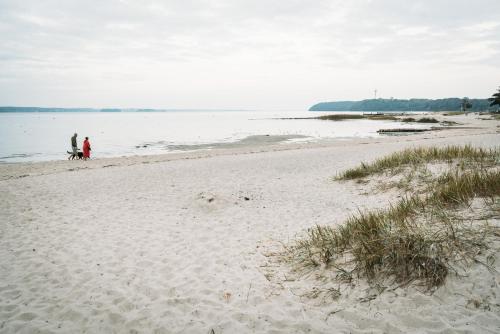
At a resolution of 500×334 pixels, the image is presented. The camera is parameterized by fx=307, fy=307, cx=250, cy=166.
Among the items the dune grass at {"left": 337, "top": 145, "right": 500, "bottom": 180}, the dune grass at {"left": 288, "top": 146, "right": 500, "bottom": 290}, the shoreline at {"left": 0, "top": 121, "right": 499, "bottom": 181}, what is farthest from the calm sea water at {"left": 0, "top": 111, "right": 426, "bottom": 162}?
the dune grass at {"left": 288, "top": 146, "right": 500, "bottom": 290}

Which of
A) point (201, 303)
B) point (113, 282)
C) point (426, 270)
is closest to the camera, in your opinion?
point (426, 270)

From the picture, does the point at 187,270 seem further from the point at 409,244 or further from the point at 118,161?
the point at 118,161

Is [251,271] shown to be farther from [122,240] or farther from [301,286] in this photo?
[122,240]

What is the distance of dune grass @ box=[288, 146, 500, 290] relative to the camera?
195 inches

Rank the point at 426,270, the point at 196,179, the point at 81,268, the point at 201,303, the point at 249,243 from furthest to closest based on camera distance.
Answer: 1. the point at 196,179
2. the point at 249,243
3. the point at 81,268
4. the point at 201,303
5. the point at 426,270

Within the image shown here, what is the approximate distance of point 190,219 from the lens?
9781mm

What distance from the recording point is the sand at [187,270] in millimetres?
4473

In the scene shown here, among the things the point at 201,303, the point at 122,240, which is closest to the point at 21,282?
the point at 122,240

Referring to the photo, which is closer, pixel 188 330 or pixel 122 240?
pixel 188 330

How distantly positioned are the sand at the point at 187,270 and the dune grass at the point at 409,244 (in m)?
0.32

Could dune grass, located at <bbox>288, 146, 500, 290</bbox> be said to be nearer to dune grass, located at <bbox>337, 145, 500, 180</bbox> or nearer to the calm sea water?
dune grass, located at <bbox>337, 145, 500, 180</bbox>

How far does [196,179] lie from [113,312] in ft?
35.6

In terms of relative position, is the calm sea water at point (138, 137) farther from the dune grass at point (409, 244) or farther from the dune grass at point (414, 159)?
the dune grass at point (409, 244)

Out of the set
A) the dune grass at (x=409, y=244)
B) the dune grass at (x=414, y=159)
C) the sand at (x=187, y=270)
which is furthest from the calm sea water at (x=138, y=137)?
the dune grass at (x=409, y=244)
